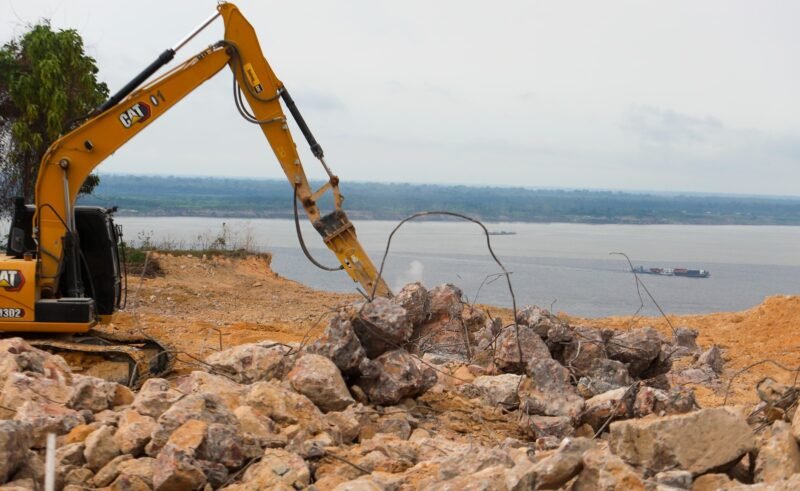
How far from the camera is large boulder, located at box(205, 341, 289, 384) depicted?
8.15 m

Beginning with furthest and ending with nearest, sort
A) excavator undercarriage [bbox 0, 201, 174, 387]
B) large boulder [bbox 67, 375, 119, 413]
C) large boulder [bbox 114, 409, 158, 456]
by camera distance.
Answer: excavator undercarriage [bbox 0, 201, 174, 387], large boulder [bbox 67, 375, 119, 413], large boulder [bbox 114, 409, 158, 456]

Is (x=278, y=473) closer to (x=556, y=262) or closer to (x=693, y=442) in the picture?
(x=693, y=442)

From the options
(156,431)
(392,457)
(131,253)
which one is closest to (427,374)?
(392,457)

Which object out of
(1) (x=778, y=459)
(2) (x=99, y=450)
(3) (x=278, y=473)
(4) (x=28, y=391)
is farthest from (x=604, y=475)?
(4) (x=28, y=391)

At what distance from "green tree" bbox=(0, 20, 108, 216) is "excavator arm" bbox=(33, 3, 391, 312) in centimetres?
785

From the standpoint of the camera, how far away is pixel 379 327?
8.37 metres

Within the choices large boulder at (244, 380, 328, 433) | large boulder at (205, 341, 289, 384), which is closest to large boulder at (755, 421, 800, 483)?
large boulder at (244, 380, 328, 433)

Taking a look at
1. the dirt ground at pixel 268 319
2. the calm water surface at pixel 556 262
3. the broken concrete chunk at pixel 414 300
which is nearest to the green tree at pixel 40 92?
the dirt ground at pixel 268 319

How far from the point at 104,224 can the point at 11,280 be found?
1.35 m

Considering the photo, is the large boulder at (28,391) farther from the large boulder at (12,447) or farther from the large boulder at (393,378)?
the large boulder at (393,378)

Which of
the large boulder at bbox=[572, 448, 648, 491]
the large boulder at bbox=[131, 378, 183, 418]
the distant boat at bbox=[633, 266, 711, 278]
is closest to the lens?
the large boulder at bbox=[572, 448, 648, 491]

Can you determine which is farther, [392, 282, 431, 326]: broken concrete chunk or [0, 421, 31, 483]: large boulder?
[392, 282, 431, 326]: broken concrete chunk

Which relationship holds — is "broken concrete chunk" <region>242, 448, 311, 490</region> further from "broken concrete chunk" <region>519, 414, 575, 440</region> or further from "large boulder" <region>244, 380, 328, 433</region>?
"broken concrete chunk" <region>519, 414, 575, 440</region>

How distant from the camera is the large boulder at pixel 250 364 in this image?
815cm
